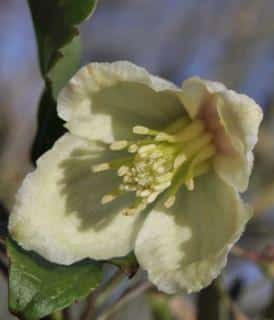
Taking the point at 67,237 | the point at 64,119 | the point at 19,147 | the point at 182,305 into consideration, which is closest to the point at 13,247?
the point at 67,237

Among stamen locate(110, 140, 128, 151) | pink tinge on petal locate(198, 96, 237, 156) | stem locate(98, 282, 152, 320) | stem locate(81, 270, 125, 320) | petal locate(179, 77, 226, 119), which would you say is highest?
petal locate(179, 77, 226, 119)

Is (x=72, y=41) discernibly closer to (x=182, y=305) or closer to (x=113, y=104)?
(x=113, y=104)

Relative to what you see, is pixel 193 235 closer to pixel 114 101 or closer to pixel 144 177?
pixel 144 177

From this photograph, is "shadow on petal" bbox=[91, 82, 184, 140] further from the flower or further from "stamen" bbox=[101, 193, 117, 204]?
"stamen" bbox=[101, 193, 117, 204]

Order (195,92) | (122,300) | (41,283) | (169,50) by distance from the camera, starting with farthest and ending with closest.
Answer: (169,50)
(122,300)
(195,92)
(41,283)

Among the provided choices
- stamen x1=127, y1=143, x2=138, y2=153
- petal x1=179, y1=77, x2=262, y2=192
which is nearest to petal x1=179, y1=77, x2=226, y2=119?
petal x1=179, y1=77, x2=262, y2=192

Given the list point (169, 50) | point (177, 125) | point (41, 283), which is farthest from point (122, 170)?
point (169, 50)
